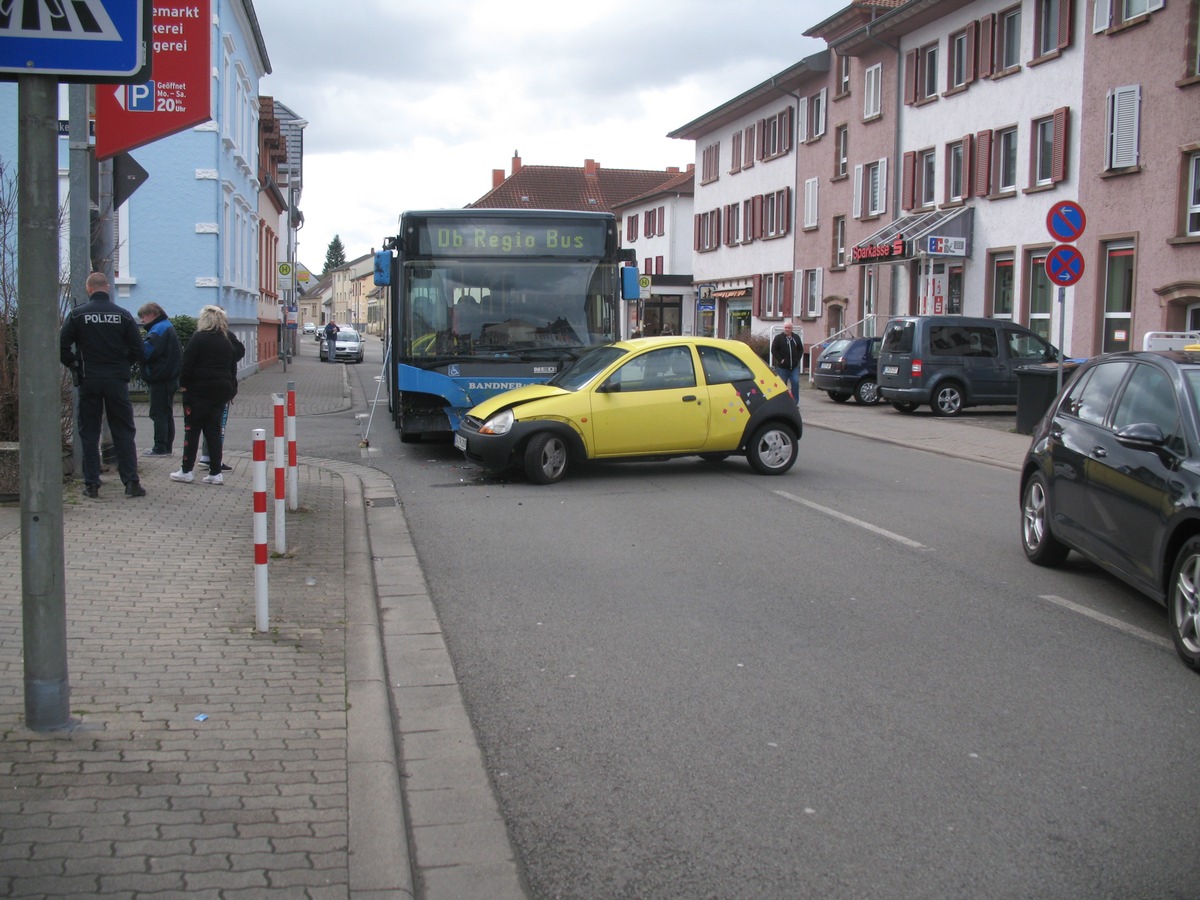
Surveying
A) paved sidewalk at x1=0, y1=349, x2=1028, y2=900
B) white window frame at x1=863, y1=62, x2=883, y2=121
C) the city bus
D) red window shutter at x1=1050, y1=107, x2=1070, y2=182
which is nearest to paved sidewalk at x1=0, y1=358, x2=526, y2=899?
paved sidewalk at x1=0, y1=349, x2=1028, y2=900

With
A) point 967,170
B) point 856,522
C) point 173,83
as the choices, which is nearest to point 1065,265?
point 856,522

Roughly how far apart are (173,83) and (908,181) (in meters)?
27.6

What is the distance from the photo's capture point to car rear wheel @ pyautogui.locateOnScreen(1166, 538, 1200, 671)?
5.99m

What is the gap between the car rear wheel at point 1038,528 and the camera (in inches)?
332

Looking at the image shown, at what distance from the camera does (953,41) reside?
33.0 metres

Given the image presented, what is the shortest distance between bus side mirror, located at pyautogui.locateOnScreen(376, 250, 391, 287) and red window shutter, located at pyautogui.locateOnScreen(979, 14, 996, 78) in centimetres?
2111

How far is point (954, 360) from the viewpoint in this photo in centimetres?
2361

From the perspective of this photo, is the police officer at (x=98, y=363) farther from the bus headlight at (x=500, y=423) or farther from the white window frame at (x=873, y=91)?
the white window frame at (x=873, y=91)

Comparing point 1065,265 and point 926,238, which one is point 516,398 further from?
point 926,238

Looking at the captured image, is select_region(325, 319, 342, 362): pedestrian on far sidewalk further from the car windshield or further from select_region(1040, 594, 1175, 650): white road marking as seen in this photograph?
select_region(1040, 594, 1175, 650): white road marking

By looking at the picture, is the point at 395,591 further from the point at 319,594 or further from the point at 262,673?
the point at 262,673

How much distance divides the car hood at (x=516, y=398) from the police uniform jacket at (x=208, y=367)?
8.35 feet


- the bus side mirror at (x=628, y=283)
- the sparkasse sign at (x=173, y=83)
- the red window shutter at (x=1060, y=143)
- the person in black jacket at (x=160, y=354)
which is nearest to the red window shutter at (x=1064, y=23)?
the red window shutter at (x=1060, y=143)

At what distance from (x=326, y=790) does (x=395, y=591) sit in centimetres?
362
